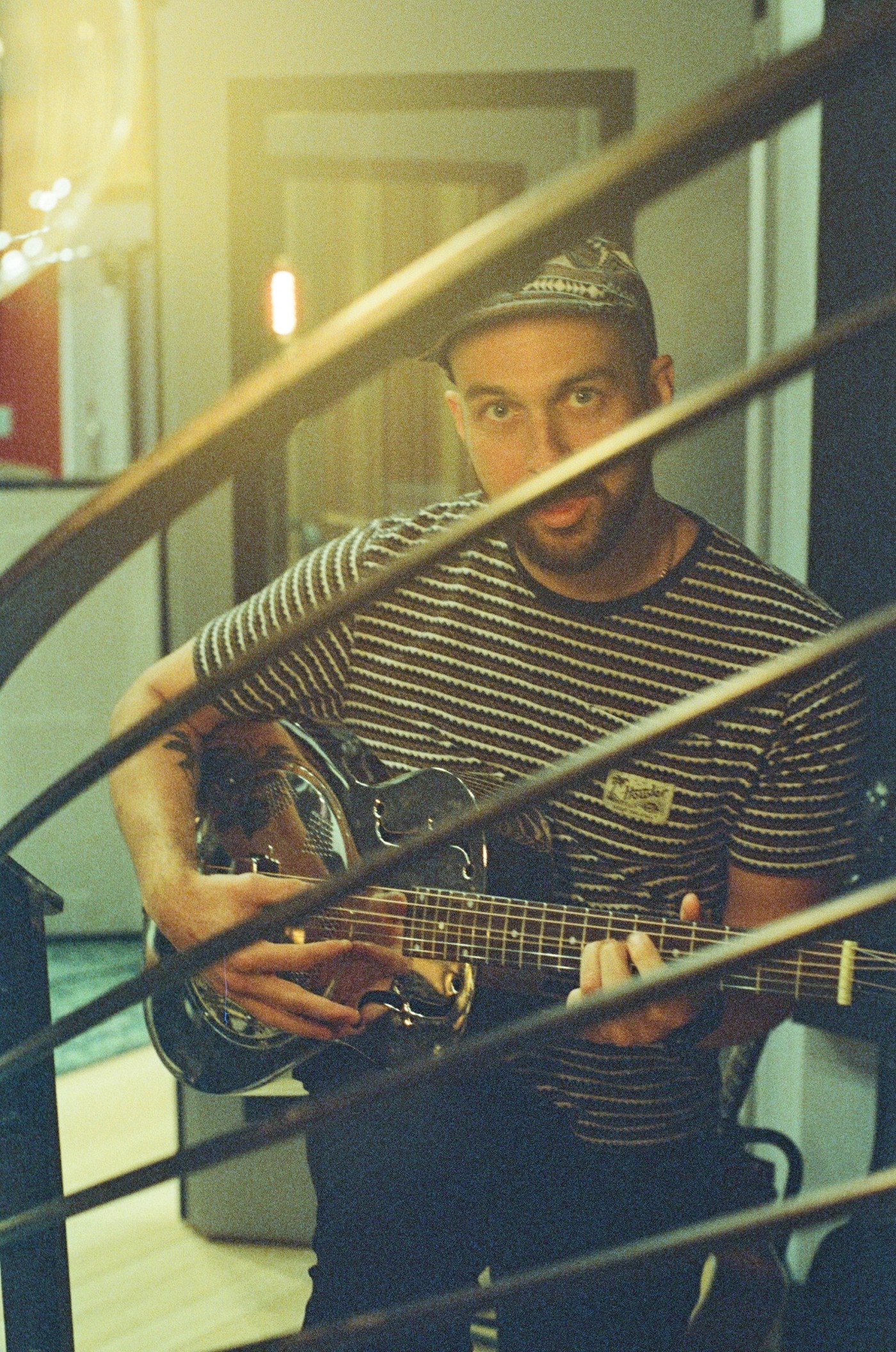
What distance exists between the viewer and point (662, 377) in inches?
51.8

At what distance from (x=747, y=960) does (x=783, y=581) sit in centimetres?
91

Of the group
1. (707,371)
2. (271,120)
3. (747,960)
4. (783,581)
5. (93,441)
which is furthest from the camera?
(93,441)

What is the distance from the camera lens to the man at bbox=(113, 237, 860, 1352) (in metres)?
1.15

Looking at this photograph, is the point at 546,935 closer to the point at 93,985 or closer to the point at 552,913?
the point at 552,913

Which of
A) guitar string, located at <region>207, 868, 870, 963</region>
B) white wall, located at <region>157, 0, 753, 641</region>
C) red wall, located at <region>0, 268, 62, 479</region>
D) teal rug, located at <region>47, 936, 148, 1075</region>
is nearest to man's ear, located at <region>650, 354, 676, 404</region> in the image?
guitar string, located at <region>207, 868, 870, 963</region>

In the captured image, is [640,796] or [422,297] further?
[640,796]

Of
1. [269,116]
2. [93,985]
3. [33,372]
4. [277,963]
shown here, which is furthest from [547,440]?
[33,372]

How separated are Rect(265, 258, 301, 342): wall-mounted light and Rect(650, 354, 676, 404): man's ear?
0.90 meters

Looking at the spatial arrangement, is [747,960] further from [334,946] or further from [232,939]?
[334,946]

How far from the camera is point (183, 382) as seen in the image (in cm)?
203

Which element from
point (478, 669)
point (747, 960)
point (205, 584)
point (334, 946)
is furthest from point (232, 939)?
point (205, 584)

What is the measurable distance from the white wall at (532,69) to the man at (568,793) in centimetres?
67

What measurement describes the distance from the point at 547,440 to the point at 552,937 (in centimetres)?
49

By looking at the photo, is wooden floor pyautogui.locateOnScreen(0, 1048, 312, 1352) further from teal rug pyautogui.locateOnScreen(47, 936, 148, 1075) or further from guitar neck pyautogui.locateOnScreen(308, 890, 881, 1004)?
guitar neck pyautogui.locateOnScreen(308, 890, 881, 1004)
